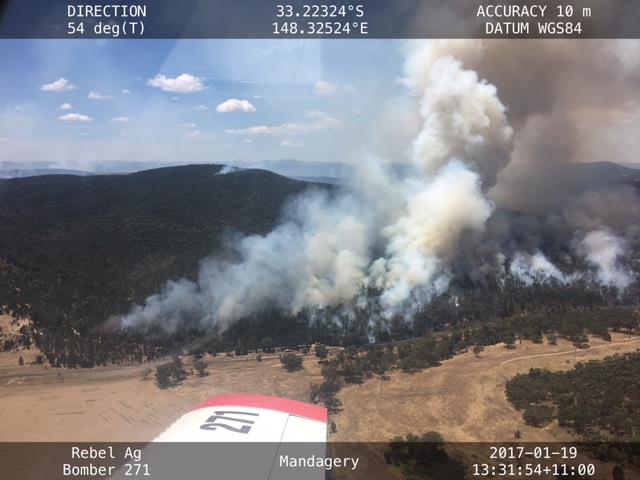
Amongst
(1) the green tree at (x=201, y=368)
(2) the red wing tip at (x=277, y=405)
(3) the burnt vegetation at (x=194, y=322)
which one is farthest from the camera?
(3) the burnt vegetation at (x=194, y=322)

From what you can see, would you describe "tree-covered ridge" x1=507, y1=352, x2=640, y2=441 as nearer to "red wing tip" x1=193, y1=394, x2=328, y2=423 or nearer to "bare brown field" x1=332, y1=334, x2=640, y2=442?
"bare brown field" x1=332, y1=334, x2=640, y2=442

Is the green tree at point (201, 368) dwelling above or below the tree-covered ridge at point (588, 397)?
above

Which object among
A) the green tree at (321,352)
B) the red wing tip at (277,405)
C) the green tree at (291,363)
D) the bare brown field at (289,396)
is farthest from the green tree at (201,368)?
the red wing tip at (277,405)

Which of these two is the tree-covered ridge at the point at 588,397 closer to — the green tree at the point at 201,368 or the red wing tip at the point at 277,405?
the red wing tip at the point at 277,405

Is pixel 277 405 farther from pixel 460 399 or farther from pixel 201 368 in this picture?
pixel 201 368

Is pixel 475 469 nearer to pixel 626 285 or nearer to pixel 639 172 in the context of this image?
pixel 626 285

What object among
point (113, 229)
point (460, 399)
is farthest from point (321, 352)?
point (113, 229)
